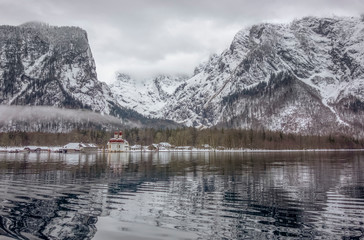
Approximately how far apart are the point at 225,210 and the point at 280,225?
212 inches

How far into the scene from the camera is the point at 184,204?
2736 centimetres

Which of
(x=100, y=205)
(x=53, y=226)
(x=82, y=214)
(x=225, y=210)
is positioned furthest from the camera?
(x=100, y=205)

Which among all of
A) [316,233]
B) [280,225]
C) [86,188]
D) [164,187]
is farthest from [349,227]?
[86,188]

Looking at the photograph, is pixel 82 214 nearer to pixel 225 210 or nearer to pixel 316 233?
pixel 225 210

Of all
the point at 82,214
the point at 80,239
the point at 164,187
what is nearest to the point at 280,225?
the point at 80,239

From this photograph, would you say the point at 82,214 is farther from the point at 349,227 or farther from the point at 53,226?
the point at 349,227

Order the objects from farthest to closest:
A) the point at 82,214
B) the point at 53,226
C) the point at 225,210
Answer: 1. the point at 225,210
2. the point at 82,214
3. the point at 53,226

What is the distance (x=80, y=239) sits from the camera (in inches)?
684

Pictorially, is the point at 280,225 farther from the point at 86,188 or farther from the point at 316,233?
the point at 86,188

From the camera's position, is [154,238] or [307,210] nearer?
[154,238]

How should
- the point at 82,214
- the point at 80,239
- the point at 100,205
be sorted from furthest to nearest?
the point at 100,205, the point at 82,214, the point at 80,239

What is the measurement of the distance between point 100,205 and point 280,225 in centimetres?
1492

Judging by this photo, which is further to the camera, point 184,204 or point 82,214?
point 184,204

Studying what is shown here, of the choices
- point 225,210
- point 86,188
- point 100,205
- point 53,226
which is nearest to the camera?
point 53,226
